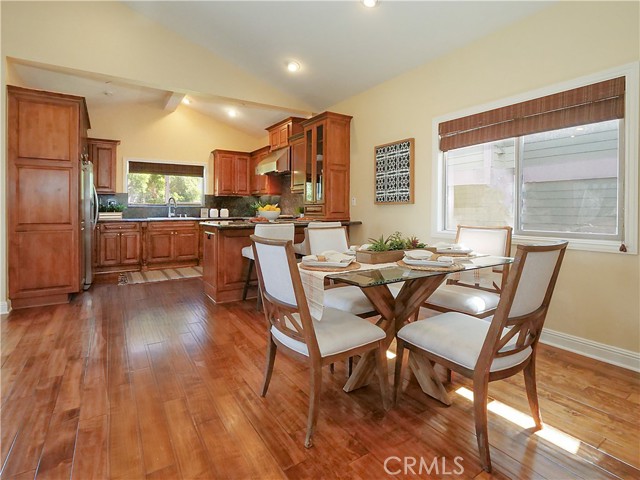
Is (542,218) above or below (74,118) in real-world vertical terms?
below

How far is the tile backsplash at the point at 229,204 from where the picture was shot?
6.60 meters

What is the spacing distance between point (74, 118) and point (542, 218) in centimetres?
486

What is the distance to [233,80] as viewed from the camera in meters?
4.74

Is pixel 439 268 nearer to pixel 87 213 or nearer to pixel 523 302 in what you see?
pixel 523 302

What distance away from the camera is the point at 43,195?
3689 millimetres

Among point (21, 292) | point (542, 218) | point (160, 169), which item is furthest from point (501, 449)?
point (160, 169)

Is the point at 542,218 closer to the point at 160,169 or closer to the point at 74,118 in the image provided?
the point at 74,118

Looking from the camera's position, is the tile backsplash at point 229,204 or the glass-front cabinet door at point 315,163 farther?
the tile backsplash at point 229,204

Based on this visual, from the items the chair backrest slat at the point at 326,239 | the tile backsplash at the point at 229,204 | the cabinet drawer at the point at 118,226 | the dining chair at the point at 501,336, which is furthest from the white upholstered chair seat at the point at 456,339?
the cabinet drawer at the point at 118,226

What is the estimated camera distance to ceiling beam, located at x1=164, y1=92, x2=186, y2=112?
5.64 m

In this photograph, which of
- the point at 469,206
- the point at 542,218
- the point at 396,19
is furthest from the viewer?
the point at 469,206

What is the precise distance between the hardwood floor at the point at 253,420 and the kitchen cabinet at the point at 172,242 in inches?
147

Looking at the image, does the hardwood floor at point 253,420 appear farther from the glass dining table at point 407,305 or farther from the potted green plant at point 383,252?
the potted green plant at point 383,252

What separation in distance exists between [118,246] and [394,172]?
4.96 metres
